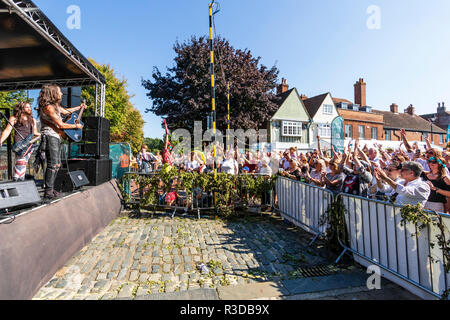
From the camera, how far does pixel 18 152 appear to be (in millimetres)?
4426

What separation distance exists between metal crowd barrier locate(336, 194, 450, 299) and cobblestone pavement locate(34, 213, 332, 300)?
69 centimetres

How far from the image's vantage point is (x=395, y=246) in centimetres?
317

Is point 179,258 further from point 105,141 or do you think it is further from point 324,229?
point 105,141

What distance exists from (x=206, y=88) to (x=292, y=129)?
15311 millimetres

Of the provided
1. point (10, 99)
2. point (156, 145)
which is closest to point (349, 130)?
point (156, 145)

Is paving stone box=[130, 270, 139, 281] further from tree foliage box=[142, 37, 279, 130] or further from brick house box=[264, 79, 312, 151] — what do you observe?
Result: brick house box=[264, 79, 312, 151]

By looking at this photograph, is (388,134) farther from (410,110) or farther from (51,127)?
(51,127)

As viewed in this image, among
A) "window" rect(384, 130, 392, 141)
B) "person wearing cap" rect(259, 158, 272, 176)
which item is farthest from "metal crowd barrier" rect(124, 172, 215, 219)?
"window" rect(384, 130, 392, 141)

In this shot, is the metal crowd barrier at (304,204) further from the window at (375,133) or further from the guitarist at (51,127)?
the window at (375,133)

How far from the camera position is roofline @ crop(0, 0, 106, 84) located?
Answer: 414cm

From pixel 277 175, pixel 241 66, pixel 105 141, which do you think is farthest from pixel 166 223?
pixel 241 66
